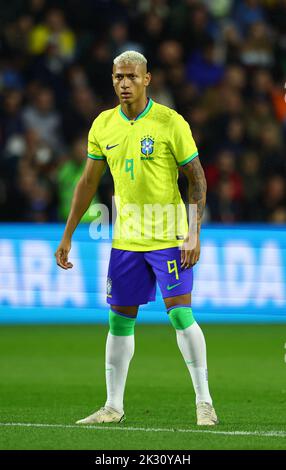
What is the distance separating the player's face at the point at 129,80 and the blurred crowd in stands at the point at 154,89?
310 inches

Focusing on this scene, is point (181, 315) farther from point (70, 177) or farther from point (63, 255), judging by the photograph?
point (70, 177)

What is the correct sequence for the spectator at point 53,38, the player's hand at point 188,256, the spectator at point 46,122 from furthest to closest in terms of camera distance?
the spectator at point 53,38, the spectator at point 46,122, the player's hand at point 188,256

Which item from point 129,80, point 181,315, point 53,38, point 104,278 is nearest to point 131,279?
point 181,315

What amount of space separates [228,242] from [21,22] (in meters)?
5.69

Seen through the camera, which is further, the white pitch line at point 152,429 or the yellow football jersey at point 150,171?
the yellow football jersey at point 150,171

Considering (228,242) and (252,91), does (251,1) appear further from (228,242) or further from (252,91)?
(228,242)

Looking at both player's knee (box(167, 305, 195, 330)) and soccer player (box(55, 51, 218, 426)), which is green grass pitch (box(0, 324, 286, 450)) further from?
player's knee (box(167, 305, 195, 330))

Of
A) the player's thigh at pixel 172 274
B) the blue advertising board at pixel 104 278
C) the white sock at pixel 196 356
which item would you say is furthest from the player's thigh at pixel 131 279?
the blue advertising board at pixel 104 278

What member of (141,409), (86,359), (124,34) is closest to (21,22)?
(124,34)

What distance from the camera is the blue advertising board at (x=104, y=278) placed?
45.7ft

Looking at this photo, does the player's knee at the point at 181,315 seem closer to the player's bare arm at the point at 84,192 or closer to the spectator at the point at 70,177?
the player's bare arm at the point at 84,192

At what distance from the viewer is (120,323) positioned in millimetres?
8242

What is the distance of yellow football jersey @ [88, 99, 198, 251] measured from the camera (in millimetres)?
8000

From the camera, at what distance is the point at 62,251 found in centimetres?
828
